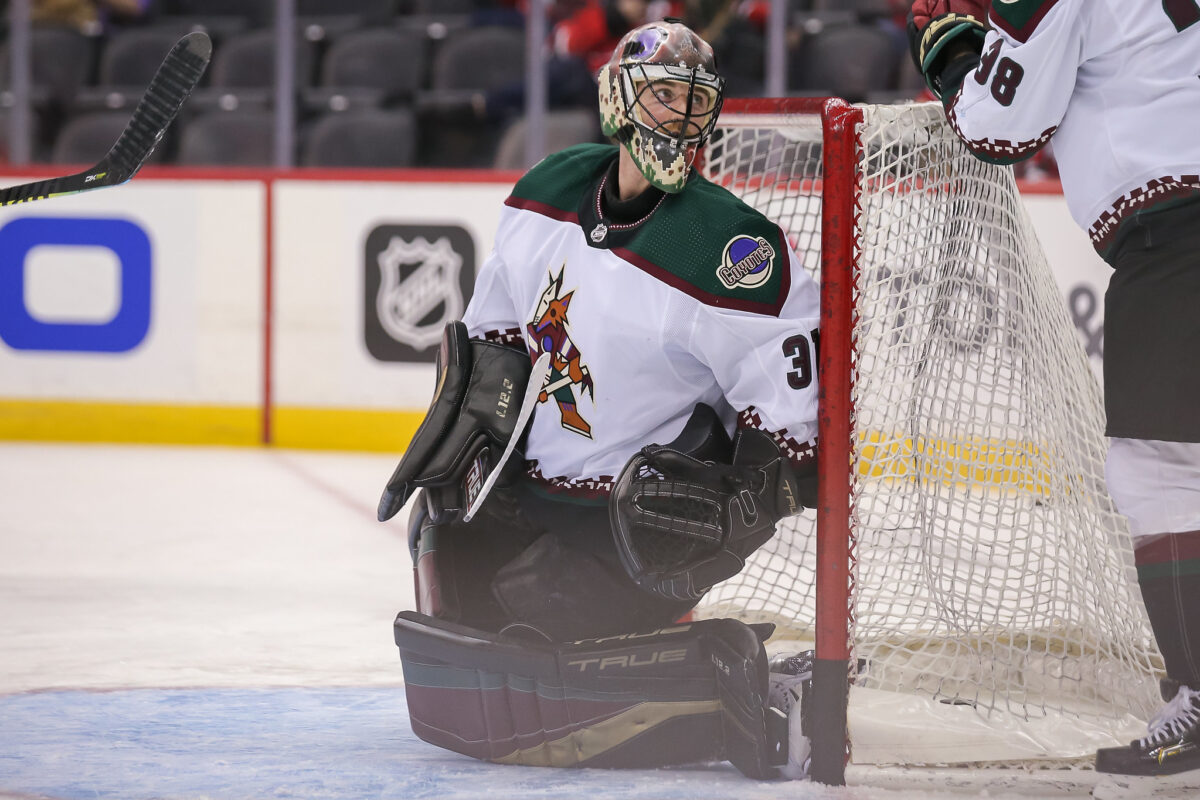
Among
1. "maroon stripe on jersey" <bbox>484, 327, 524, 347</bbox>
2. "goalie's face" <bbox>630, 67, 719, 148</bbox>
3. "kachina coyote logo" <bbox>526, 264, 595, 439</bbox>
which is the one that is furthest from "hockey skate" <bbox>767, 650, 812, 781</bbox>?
"goalie's face" <bbox>630, 67, 719, 148</bbox>

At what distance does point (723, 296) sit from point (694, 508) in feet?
0.86

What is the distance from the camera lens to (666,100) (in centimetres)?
196

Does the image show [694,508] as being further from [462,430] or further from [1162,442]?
[1162,442]

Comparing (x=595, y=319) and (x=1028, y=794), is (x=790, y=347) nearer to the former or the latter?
(x=595, y=319)

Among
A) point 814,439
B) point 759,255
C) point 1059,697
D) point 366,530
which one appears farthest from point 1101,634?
point 366,530

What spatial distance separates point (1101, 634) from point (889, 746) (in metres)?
0.35

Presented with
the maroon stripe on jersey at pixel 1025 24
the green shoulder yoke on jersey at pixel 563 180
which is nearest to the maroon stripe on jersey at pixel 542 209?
the green shoulder yoke on jersey at pixel 563 180

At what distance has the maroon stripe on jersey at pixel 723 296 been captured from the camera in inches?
75.4

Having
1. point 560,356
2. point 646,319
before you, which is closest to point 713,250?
point 646,319

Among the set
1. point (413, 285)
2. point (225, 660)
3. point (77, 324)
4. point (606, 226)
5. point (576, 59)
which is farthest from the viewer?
point (576, 59)

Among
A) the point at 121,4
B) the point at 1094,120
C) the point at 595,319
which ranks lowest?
the point at 595,319

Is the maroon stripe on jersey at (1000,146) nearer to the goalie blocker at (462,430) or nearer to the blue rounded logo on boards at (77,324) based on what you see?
the goalie blocker at (462,430)

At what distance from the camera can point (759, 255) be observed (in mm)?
1937

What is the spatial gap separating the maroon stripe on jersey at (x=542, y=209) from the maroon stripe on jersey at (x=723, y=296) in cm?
12
